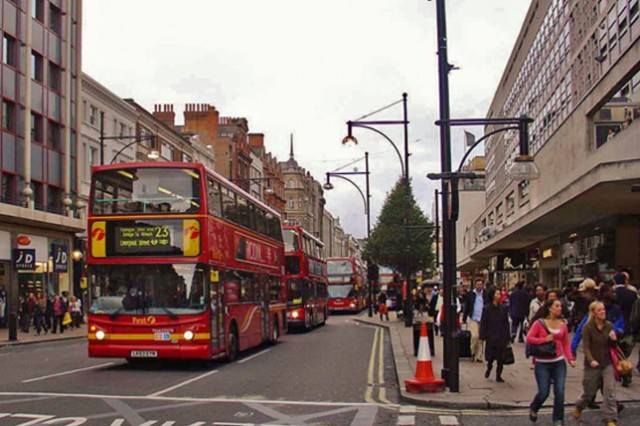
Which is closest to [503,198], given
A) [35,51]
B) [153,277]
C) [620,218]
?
[620,218]

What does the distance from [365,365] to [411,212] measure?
3033 cm

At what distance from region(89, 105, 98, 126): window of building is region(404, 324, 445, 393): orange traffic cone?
37.9m

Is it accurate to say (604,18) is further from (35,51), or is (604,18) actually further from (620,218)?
(35,51)

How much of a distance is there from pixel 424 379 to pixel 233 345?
7.28 meters

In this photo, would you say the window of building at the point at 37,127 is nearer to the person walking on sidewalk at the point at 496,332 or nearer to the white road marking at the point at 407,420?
the person walking on sidewalk at the point at 496,332

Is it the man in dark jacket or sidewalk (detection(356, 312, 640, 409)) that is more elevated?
the man in dark jacket

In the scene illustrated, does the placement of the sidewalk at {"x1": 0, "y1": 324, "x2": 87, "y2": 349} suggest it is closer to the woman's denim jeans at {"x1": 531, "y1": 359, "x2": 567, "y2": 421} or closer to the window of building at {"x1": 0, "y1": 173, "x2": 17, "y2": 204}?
the window of building at {"x1": 0, "y1": 173, "x2": 17, "y2": 204}

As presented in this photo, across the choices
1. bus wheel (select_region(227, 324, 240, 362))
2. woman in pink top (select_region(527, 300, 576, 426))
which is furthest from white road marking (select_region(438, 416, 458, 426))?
bus wheel (select_region(227, 324, 240, 362))

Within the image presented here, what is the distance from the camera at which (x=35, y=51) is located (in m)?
39.8

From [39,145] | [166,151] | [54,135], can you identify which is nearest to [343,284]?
[166,151]

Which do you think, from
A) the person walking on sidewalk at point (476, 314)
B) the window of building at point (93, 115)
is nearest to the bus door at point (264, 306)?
the person walking on sidewalk at point (476, 314)

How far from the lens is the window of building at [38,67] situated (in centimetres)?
4003

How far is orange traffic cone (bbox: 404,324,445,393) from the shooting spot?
12.4m

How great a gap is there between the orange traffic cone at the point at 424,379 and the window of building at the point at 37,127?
1243 inches
